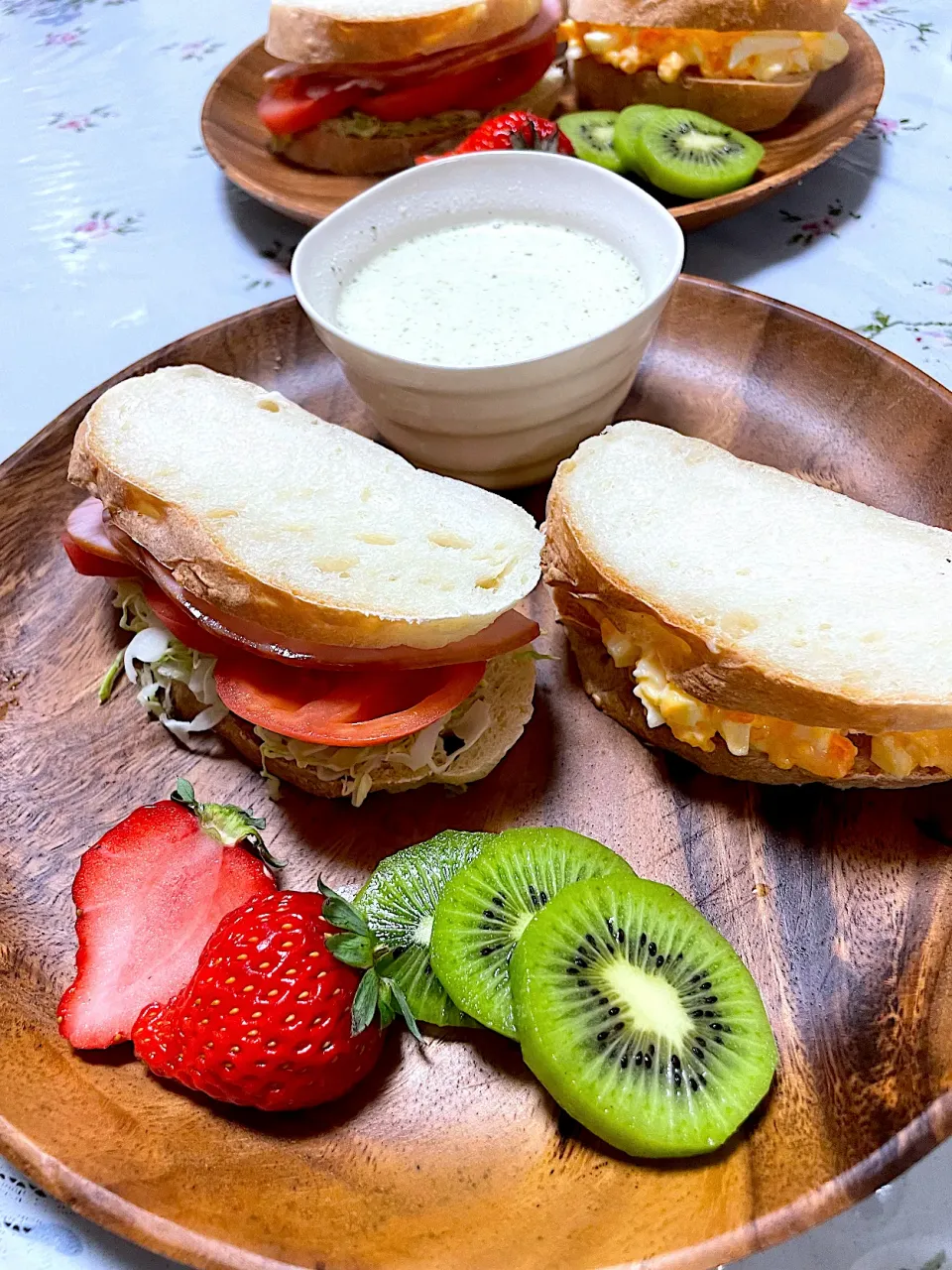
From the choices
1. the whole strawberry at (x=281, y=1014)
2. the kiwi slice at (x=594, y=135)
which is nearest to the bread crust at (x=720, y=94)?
the kiwi slice at (x=594, y=135)

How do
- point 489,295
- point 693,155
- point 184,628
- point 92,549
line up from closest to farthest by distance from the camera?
point 184,628 < point 92,549 < point 489,295 < point 693,155

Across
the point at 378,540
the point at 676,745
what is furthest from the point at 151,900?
the point at 676,745

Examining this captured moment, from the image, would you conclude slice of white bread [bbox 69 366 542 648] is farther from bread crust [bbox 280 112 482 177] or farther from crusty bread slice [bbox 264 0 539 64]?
crusty bread slice [bbox 264 0 539 64]

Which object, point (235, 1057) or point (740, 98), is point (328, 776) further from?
point (740, 98)

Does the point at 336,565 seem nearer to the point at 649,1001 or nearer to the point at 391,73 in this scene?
the point at 649,1001

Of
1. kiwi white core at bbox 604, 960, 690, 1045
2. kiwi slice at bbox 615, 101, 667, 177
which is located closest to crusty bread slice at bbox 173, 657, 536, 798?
kiwi white core at bbox 604, 960, 690, 1045

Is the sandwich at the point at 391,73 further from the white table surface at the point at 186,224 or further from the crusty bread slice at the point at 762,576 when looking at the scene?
the crusty bread slice at the point at 762,576
